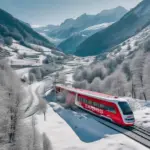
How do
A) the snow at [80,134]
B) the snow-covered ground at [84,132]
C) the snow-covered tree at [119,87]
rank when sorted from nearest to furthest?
1. the snow at [80,134]
2. the snow-covered ground at [84,132]
3. the snow-covered tree at [119,87]

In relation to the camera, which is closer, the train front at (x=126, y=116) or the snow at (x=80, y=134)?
the snow at (x=80, y=134)

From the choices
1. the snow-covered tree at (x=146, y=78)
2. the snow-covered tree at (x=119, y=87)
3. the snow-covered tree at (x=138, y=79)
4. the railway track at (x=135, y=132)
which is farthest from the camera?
the snow-covered tree at (x=119, y=87)

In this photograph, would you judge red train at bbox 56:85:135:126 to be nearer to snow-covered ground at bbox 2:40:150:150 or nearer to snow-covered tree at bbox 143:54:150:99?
snow-covered ground at bbox 2:40:150:150

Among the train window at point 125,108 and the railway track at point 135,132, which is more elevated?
the train window at point 125,108

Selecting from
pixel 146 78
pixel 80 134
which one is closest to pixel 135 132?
pixel 80 134

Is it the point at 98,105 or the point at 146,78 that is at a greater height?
the point at 146,78

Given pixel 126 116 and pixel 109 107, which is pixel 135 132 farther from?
pixel 109 107

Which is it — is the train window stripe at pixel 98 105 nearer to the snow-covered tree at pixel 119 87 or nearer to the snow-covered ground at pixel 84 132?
the snow-covered ground at pixel 84 132

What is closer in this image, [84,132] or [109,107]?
[84,132]

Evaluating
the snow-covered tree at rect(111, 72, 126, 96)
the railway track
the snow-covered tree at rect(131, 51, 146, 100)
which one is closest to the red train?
the railway track

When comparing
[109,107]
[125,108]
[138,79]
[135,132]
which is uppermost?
[138,79]

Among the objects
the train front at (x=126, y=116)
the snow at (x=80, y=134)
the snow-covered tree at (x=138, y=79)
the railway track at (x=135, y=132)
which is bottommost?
the snow at (x=80, y=134)

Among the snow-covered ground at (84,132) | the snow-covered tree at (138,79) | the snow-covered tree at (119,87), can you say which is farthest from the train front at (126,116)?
the snow-covered tree at (119,87)
